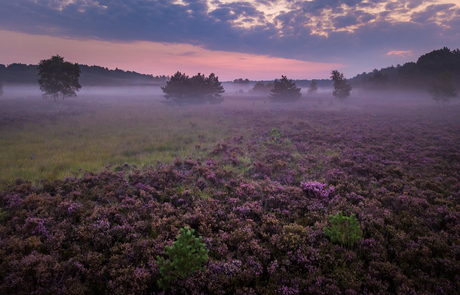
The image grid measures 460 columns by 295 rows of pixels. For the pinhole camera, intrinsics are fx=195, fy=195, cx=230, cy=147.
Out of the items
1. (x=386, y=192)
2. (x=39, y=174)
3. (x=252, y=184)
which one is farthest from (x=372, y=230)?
(x=39, y=174)

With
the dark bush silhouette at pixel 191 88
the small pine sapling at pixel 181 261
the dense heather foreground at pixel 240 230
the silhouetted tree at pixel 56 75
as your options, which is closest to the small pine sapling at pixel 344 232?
the dense heather foreground at pixel 240 230

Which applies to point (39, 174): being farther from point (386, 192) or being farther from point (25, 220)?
point (386, 192)

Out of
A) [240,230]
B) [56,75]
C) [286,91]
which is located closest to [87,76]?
[56,75]

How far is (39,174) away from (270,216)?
8.65 m

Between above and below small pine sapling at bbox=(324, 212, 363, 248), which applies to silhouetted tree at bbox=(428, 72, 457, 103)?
above

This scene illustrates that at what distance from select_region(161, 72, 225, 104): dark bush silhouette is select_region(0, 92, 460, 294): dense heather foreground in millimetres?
39367

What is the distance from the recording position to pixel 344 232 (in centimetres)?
401

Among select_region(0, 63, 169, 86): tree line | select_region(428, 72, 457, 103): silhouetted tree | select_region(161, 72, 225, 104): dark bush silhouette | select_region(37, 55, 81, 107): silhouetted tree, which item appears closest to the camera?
select_region(37, 55, 81, 107): silhouetted tree

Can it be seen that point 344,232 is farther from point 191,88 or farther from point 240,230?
point 191,88

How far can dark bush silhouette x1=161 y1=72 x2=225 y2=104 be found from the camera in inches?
1762

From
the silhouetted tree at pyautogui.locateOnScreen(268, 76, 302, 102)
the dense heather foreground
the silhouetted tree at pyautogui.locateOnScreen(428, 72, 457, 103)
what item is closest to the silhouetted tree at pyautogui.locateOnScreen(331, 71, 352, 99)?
→ the silhouetted tree at pyautogui.locateOnScreen(268, 76, 302, 102)

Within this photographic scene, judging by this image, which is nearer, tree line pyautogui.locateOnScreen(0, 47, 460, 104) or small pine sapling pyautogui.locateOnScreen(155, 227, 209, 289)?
small pine sapling pyautogui.locateOnScreen(155, 227, 209, 289)

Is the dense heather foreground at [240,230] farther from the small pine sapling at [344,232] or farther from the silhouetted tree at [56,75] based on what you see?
the silhouetted tree at [56,75]

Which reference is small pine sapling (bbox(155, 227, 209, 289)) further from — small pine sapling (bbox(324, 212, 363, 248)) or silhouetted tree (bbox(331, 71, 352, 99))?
silhouetted tree (bbox(331, 71, 352, 99))
